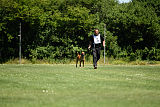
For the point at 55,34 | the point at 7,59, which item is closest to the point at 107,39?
the point at 55,34

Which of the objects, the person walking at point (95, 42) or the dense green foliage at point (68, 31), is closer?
the person walking at point (95, 42)

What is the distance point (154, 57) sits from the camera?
42.1 metres

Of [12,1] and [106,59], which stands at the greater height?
[12,1]

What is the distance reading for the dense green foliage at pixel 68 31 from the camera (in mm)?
42062

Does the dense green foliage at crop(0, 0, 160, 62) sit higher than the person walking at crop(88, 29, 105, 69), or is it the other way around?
the dense green foliage at crop(0, 0, 160, 62)

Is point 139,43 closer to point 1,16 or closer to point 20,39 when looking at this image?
point 20,39

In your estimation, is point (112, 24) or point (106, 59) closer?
point (106, 59)

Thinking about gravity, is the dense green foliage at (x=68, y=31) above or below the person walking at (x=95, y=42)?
above

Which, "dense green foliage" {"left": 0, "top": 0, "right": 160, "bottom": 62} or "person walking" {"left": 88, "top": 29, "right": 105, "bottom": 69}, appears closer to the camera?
"person walking" {"left": 88, "top": 29, "right": 105, "bottom": 69}

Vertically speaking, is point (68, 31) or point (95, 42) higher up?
point (68, 31)

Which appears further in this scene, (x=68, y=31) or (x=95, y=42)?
(x=68, y=31)

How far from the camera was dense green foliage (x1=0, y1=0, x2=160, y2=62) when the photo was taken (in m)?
42.1

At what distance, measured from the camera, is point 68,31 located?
145 feet

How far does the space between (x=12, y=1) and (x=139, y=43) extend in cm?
1739
